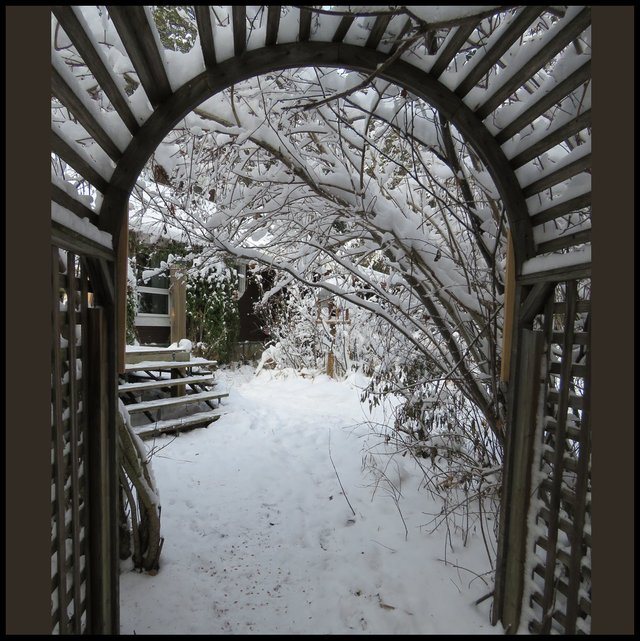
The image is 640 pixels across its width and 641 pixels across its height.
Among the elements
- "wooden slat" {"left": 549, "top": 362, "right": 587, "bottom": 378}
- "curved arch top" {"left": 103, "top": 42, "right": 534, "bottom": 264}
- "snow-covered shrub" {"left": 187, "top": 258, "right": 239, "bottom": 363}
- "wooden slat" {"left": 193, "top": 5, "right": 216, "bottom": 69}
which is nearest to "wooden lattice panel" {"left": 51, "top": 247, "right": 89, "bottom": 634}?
"curved arch top" {"left": 103, "top": 42, "right": 534, "bottom": 264}

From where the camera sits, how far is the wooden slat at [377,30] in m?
1.35

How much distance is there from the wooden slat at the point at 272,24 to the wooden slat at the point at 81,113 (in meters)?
0.70

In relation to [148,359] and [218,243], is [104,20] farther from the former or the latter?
[148,359]

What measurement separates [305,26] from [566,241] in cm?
130

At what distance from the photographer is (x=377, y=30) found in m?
1.40

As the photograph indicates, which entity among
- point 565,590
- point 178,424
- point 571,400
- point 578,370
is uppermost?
point 578,370

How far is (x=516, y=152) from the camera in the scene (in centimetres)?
161

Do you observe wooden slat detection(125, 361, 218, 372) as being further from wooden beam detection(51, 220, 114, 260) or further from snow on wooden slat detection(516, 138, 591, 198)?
snow on wooden slat detection(516, 138, 591, 198)

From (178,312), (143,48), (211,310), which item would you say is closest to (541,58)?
(143,48)

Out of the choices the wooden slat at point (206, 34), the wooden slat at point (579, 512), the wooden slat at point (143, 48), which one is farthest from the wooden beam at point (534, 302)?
the wooden slat at point (143, 48)

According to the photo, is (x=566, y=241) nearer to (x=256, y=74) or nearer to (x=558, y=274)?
(x=558, y=274)

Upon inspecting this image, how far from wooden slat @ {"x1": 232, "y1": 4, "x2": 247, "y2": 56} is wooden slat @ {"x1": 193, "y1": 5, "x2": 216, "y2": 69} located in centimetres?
8

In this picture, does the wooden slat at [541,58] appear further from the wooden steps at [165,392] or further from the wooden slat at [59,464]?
the wooden steps at [165,392]
